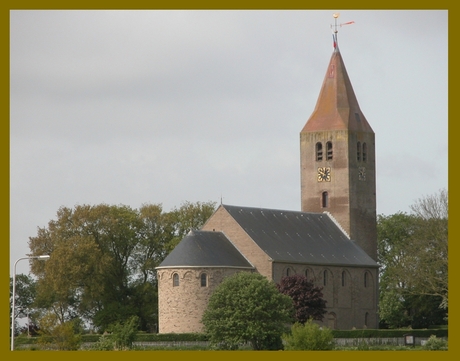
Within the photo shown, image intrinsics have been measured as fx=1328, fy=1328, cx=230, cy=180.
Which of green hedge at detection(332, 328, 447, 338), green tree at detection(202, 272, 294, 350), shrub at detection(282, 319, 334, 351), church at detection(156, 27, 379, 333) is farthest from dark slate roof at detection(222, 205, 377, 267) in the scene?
shrub at detection(282, 319, 334, 351)

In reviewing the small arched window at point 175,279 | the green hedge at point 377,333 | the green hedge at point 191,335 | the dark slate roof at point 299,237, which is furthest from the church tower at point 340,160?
the small arched window at point 175,279

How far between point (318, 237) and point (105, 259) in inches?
631

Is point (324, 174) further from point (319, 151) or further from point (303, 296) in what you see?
point (303, 296)

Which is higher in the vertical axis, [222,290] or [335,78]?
[335,78]

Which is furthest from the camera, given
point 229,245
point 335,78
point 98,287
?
point 335,78

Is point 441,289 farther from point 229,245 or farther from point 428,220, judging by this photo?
point 229,245

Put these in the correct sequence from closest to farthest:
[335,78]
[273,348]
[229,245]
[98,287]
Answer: [273,348]
[229,245]
[98,287]
[335,78]

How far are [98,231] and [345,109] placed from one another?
71.0 ft

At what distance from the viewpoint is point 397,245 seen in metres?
117

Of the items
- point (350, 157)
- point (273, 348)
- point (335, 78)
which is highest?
point (335, 78)

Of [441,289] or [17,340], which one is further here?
[441,289]

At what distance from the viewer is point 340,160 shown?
4117 inches

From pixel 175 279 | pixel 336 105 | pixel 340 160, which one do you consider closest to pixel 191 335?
pixel 175 279

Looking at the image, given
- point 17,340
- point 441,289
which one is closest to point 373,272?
point 441,289
